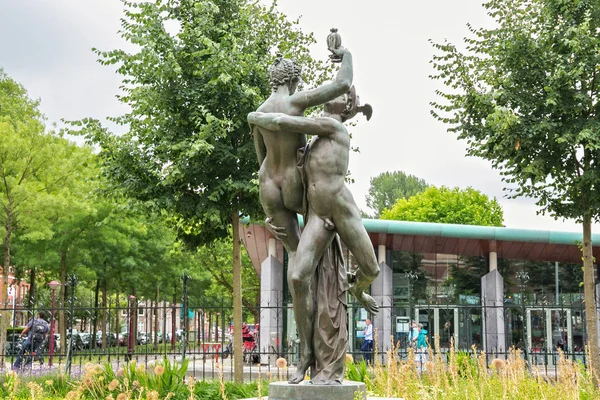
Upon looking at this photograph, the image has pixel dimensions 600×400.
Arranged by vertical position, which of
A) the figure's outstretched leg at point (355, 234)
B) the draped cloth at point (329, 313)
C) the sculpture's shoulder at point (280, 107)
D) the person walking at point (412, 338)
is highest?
the sculpture's shoulder at point (280, 107)

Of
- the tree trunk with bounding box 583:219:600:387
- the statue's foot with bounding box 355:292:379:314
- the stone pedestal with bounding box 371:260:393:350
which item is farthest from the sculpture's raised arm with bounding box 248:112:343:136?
the stone pedestal with bounding box 371:260:393:350

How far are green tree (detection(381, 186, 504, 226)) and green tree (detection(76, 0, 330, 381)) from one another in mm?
39042

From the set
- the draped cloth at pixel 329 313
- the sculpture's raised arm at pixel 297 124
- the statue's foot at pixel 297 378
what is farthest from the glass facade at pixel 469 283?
the sculpture's raised arm at pixel 297 124

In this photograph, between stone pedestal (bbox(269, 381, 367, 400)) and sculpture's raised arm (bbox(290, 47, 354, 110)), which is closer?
stone pedestal (bbox(269, 381, 367, 400))

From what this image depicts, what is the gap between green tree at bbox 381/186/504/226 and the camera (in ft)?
168

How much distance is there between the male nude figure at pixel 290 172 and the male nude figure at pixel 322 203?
88mm

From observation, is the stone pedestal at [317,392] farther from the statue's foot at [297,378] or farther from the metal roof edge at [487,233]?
the metal roof edge at [487,233]

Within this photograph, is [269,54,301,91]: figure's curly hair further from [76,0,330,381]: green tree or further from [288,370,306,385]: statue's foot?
[76,0,330,381]: green tree

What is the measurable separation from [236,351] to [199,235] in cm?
251

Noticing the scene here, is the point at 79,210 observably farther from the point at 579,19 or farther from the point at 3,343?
the point at 579,19

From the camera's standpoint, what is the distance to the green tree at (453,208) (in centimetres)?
5128

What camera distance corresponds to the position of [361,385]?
6125 mm

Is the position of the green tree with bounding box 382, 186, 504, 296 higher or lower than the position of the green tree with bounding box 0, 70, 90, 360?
higher

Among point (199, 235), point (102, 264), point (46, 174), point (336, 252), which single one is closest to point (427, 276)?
point (102, 264)
